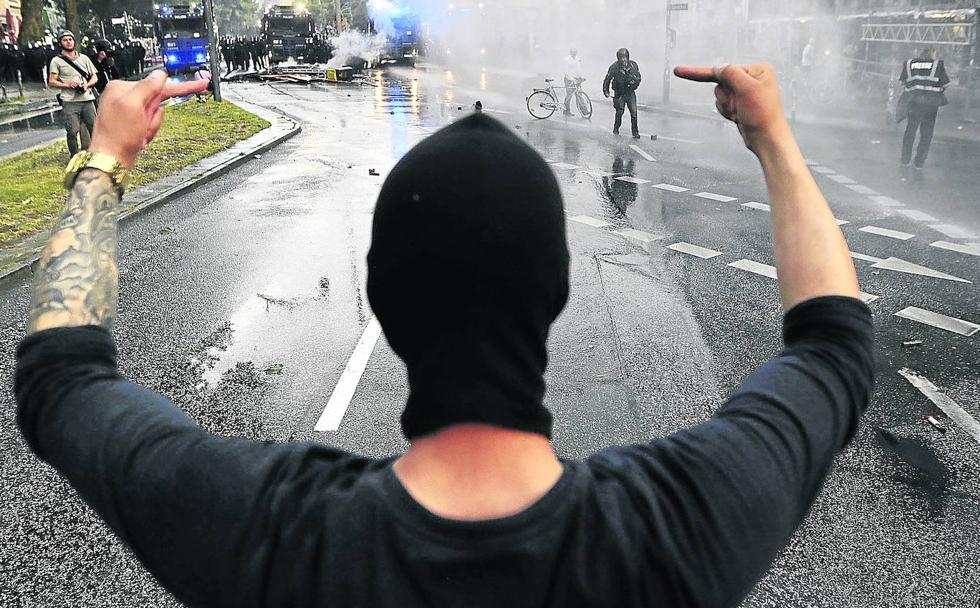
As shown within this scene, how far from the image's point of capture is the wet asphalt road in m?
3.20

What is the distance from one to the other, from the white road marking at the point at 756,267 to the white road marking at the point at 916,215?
3086 millimetres

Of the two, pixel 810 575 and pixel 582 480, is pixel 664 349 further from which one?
pixel 582 480

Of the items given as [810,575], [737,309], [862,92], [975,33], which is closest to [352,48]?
[862,92]

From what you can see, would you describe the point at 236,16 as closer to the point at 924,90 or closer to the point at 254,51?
the point at 254,51

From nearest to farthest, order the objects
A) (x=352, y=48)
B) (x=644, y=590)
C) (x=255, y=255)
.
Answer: (x=644, y=590) → (x=255, y=255) → (x=352, y=48)

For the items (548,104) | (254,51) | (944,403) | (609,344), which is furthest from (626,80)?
(254,51)

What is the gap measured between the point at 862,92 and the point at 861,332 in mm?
23576

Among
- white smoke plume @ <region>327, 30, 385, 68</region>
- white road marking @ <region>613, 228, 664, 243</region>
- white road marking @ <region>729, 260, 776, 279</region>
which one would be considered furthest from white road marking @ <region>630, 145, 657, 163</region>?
white smoke plume @ <region>327, 30, 385, 68</region>

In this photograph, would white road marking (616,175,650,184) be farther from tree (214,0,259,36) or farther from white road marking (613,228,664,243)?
tree (214,0,259,36)

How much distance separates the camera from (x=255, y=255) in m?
7.70

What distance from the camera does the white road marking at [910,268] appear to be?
273 inches

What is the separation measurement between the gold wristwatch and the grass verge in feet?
26.0

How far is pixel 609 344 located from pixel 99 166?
4544 mm

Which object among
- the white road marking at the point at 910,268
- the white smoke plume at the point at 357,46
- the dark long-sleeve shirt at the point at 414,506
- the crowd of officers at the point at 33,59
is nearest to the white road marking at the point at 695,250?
the white road marking at the point at 910,268
